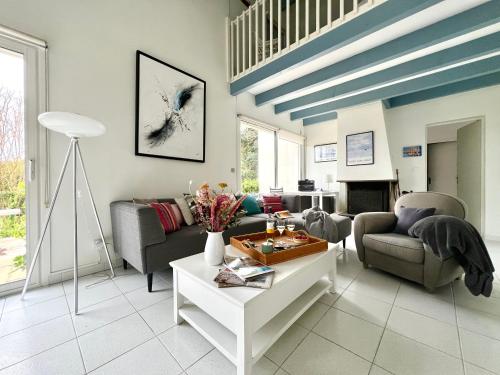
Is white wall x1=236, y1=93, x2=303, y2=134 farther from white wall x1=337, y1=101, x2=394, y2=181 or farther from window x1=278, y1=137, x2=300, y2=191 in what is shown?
white wall x1=337, y1=101, x2=394, y2=181

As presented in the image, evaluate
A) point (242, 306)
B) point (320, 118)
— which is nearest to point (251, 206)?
point (242, 306)

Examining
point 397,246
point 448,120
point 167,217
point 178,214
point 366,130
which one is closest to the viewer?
point 397,246

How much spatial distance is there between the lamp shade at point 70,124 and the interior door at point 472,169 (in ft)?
17.4

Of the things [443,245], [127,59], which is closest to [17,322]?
[127,59]

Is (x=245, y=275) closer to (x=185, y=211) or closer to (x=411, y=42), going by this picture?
(x=185, y=211)

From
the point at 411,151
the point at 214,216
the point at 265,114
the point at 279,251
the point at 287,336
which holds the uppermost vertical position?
the point at 265,114

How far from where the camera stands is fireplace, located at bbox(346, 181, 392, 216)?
4266 millimetres

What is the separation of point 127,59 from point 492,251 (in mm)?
5182

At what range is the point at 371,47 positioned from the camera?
8.57 feet

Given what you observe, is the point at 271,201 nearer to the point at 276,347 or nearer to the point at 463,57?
the point at 276,347

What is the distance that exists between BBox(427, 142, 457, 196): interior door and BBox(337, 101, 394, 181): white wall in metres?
1.78

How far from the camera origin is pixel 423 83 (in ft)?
10.6

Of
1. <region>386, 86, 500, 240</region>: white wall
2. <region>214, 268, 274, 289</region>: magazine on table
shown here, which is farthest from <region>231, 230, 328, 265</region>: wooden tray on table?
<region>386, 86, 500, 240</region>: white wall

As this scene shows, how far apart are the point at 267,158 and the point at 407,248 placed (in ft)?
10.7
